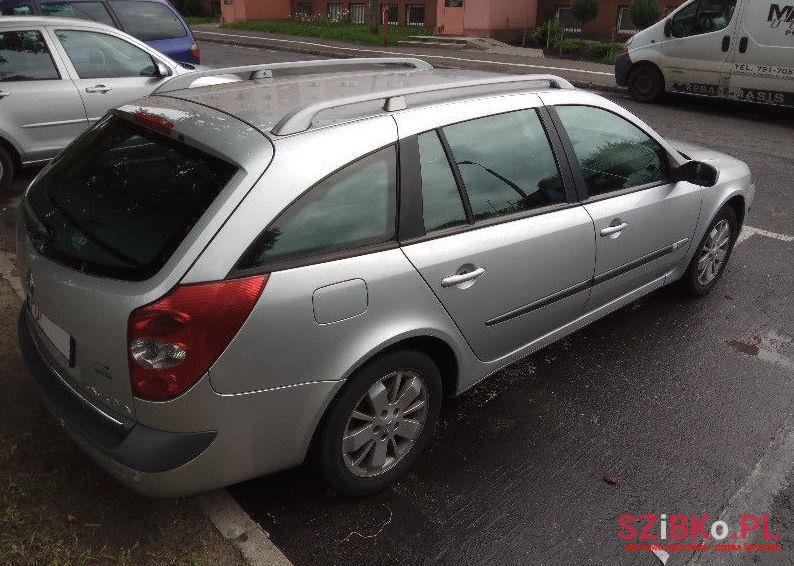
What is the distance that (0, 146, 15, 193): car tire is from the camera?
20.0 feet

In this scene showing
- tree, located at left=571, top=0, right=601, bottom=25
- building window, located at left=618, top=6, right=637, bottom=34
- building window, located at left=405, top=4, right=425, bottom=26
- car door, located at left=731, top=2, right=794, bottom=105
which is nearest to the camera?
car door, located at left=731, top=2, right=794, bottom=105

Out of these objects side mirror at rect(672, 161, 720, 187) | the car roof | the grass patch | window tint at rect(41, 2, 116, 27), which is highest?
window tint at rect(41, 2, 116, 27)

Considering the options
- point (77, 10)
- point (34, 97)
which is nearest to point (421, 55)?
point (77, 10)

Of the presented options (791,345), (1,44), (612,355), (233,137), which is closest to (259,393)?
(233,137)

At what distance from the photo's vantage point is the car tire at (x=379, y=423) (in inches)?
101

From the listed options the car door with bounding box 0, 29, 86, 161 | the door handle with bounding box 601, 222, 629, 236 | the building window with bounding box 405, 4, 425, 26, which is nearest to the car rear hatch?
the door handle with bounding box 601, 222, 629, 236

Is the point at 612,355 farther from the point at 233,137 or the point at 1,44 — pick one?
the point at 1,44

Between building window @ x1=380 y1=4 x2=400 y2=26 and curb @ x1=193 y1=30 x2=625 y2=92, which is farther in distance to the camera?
building window @ x1=380 y1=4 x2=400 y2=26

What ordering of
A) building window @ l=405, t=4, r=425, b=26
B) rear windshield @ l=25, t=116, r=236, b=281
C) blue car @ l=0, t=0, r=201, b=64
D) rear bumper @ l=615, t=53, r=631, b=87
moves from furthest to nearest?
building window @ l=405, t=4, r=425, b=26, rear bumper @ l=615, t=53, r=631, b=87, blue car @ l=0, t=0, r=201, b=64, rear windshield @ l=25, t=116, r=236, b=281

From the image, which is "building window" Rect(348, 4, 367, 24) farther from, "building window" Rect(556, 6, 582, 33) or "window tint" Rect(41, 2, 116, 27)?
"window tint" Rect(41, 2, 116, 27)

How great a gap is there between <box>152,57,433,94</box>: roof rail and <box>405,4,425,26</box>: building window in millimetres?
23817

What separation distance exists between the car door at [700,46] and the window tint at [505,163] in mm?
9156

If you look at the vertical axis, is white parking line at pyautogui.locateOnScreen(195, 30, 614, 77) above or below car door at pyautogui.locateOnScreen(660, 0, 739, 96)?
below

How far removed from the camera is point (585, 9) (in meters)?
21.3
